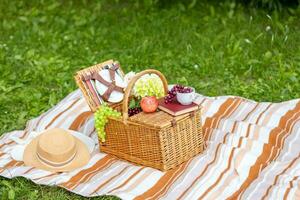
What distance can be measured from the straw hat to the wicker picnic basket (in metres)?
0.26

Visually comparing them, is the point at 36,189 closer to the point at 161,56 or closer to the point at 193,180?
the point at 193,180

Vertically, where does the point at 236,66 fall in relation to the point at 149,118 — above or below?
below

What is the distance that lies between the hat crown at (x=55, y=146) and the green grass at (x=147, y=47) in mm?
833

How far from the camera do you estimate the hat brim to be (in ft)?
13.5

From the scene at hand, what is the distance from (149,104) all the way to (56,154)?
2.14ft

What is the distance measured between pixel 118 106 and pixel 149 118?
1.31 ft

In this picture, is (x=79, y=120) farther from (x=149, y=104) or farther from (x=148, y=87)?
(x=149, y=104)

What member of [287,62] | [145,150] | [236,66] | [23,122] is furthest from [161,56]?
[145,150]

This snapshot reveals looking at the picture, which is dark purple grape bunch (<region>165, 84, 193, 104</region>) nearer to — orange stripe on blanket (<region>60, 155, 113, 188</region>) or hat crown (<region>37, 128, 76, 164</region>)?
A: orange stripe on blanket (<region>60, 155, 113, 188</region>)

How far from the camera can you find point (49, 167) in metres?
4.10

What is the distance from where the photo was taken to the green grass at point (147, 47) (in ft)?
17.9

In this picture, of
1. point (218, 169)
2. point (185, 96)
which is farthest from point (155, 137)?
point (218, 169)

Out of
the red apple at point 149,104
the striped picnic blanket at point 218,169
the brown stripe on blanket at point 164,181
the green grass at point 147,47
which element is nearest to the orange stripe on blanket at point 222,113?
the striped picnic blanket at point 218,169

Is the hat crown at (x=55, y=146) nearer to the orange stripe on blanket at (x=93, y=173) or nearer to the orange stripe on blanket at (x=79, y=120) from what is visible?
the orange stripe on blanket at (x=93, y=173)
